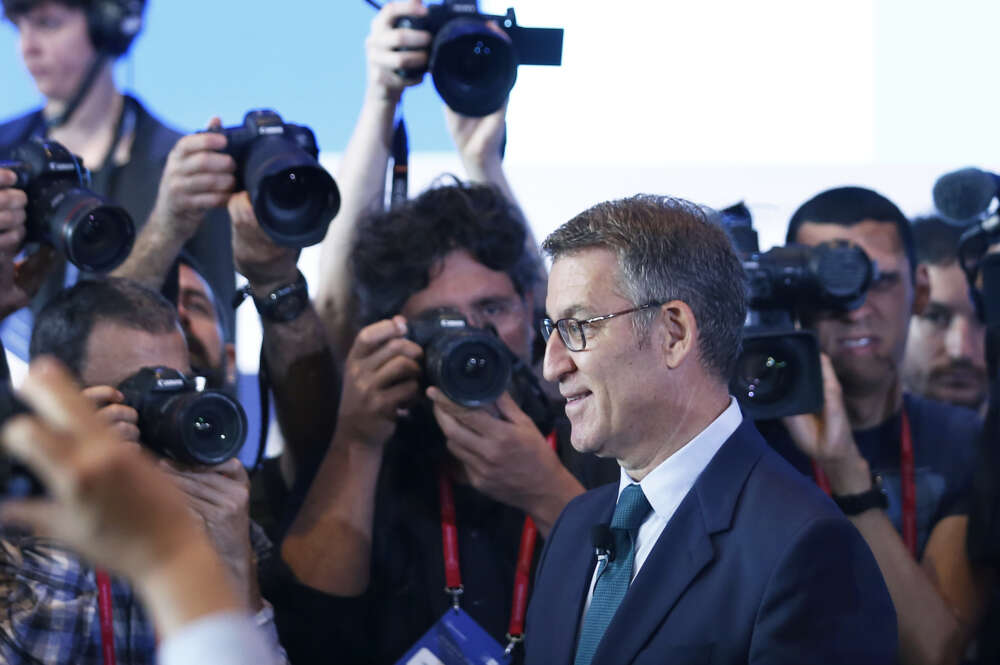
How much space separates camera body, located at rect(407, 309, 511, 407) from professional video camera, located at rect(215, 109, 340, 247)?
275 mm

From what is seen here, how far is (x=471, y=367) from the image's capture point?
5.98 ft

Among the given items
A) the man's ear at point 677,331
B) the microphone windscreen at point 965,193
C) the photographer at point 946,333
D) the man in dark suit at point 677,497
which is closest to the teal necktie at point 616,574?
the man in dark suit at point 677,497

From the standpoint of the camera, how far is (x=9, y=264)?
71.4 inches

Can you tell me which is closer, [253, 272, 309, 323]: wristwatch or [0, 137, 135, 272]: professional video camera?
[0, 137, 135, 272]: professional video camera

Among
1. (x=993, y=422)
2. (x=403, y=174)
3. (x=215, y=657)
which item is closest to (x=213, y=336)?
(x=403, y=174)

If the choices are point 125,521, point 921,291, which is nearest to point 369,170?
point 921,291

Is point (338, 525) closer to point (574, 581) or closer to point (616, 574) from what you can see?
point (574, 581)

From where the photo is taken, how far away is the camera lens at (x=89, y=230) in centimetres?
171

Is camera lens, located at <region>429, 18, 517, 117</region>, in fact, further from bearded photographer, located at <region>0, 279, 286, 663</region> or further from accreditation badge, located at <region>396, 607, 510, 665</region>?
accreditation badge, located at <region>396, 607, 510, 665</region>

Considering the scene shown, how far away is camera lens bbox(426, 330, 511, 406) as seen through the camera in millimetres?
1812

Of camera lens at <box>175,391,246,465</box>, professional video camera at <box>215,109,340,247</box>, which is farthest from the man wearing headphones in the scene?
camera lens at <box>175,391,246,465</box>

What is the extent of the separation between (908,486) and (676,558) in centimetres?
98

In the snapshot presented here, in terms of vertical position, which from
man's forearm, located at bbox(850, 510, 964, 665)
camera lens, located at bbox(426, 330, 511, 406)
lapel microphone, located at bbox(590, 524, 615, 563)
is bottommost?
man's forearm, located at bbox(850, 510, 964, 665)

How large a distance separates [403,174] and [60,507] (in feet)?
5.58
